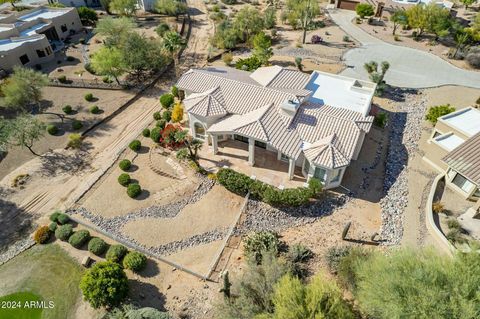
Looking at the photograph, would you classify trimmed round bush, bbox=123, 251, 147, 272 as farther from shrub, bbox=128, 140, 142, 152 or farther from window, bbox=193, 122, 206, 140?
window, bbox=193, 122, 206, 140

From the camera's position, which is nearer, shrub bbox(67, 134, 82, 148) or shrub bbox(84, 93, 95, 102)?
shrub bbox(67, 134, 82, 148)

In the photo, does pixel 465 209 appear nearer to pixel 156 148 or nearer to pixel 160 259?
pixel 160 259

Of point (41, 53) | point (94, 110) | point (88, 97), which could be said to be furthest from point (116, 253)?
point (41, 53)

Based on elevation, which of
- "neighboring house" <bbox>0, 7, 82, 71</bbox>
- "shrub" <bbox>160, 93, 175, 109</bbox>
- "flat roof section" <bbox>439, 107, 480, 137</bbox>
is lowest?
"shrub" <bbox>160, 93, 175, 109</bbox>

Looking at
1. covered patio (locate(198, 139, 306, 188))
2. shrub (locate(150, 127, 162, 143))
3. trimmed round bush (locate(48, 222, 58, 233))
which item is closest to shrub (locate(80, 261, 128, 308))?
trimmed round bush (locate(48, 222, 58, 233))

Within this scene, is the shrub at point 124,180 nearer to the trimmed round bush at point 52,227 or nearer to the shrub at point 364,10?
the trimmed round bush at point 52,227

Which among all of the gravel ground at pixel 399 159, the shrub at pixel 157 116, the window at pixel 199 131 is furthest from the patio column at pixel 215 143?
the gravel ground at pixel 399 159
